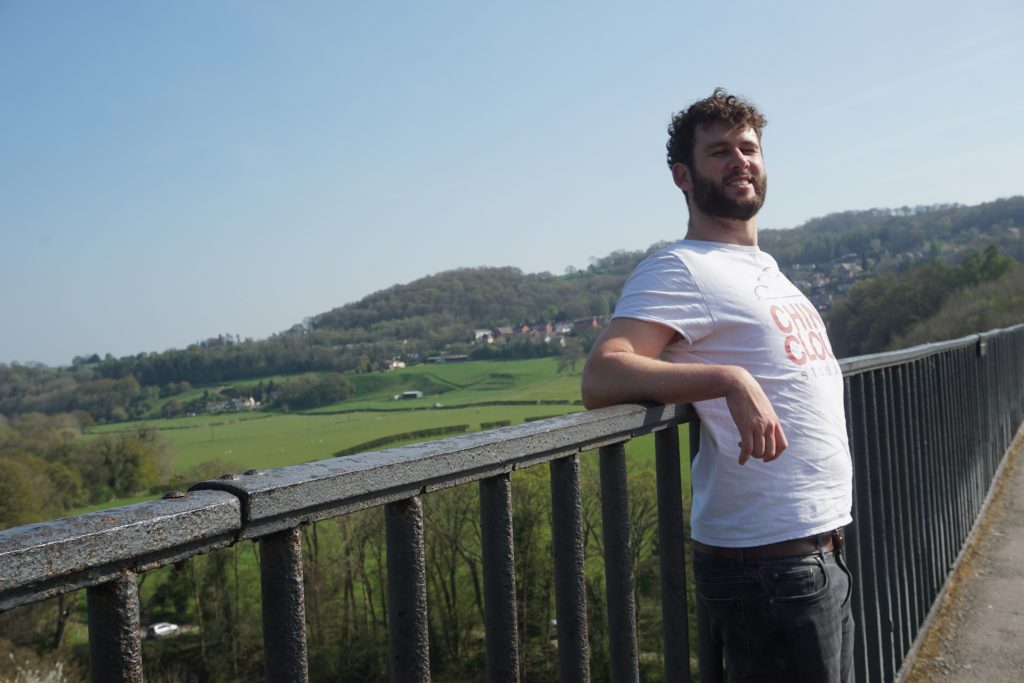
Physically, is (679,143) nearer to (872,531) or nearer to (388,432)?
(872,531)

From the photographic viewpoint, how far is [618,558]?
80.0 inches

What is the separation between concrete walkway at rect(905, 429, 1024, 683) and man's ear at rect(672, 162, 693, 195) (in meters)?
2.65

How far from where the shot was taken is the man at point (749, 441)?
2.11 metres

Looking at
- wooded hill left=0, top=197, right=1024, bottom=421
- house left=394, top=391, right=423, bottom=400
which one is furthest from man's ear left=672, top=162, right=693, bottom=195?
house left=394, top=391, right=423, bottom=400

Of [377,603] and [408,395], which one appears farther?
[408,395]

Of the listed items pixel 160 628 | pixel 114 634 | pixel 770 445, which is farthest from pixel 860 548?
pixel 160 628

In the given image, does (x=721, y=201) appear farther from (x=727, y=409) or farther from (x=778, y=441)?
(x=778, y=441)

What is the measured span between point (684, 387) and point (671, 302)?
10.7 inches

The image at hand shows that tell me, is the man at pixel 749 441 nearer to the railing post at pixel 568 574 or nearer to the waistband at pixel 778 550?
the waistband at pixel 778 550

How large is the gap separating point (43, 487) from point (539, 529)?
33.5 meters

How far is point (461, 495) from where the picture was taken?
8914 millimetres

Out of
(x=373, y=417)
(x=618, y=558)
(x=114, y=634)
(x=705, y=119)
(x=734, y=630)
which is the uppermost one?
(x=705, y=119)

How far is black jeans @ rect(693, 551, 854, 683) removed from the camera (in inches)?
85.7

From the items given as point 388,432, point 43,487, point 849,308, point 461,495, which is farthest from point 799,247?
point 461,495
